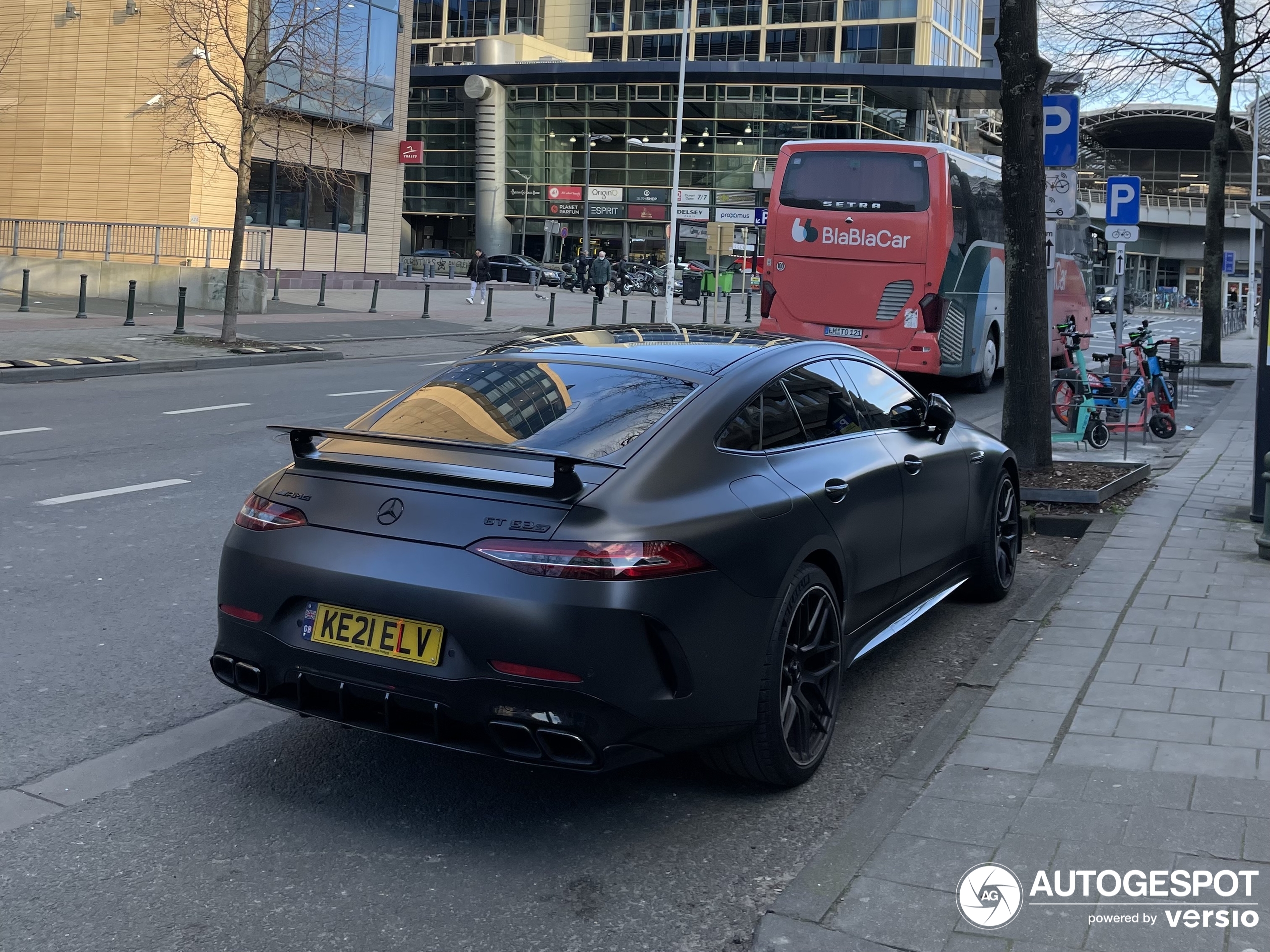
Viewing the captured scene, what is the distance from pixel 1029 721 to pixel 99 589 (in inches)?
180

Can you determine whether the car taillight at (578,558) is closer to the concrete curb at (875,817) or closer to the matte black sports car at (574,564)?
the matte black sports car at (574,564)

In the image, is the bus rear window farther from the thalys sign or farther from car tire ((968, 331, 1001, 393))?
car tire ((968, 331, 1001, 393))

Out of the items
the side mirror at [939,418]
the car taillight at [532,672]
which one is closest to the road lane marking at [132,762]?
the car taillight at [532,672]

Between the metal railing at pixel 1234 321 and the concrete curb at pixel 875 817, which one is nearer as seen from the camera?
the concrete curb at pixel 875 817

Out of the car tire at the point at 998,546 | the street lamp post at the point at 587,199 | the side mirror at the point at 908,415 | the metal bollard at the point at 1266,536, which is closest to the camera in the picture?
the side mirror at the point at 908,415

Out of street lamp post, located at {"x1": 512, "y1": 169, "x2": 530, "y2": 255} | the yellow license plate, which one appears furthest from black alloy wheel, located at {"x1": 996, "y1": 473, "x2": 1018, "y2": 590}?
street lamp post, located at {"x1": 512, "y1": 169, "x2": 530, "y2": 255}

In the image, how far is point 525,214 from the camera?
79.7 m

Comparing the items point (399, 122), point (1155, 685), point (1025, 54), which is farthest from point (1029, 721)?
point (399, 122)

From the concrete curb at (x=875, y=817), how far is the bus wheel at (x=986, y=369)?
1386 cm

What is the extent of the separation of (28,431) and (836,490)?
31.0 ft

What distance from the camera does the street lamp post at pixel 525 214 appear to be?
258 feet

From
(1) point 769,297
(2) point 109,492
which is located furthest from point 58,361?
(1) point 769,297

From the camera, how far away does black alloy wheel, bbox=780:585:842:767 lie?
444 centimetres

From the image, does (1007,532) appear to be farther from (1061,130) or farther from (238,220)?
(238,220)
